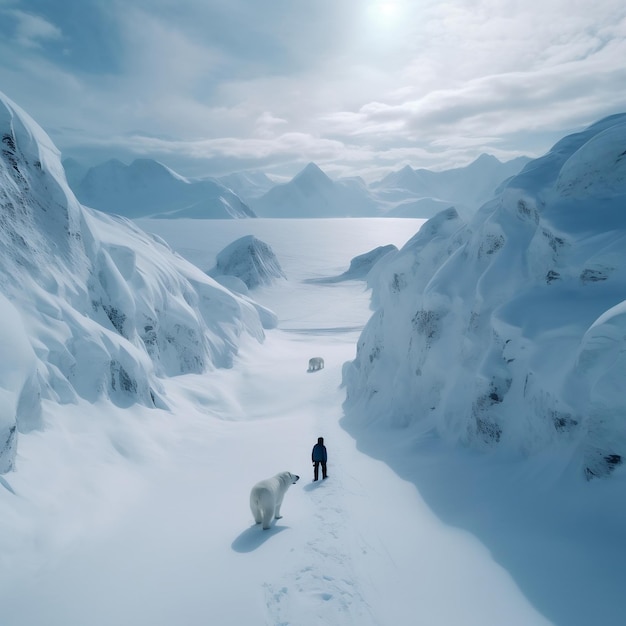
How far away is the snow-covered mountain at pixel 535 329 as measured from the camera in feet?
25.6

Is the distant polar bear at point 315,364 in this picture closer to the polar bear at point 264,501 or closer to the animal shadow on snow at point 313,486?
the animal shadow on snow at point 313,486

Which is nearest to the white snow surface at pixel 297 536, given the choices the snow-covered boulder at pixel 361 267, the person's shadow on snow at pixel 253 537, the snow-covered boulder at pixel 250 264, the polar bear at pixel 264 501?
the person's shadow on snow at pixel 253 537

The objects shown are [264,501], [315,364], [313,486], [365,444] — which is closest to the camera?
[264,501]

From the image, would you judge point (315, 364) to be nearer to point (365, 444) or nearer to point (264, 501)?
point (365, 444)

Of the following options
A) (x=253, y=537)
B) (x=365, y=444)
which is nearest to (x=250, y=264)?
(x=365, y=444)

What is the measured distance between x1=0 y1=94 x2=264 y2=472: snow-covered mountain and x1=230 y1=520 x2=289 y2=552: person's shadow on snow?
4.78 meters

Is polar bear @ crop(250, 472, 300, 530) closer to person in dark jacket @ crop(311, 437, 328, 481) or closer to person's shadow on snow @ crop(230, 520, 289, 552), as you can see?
person's shadow on snow @ crop(230, 520, 289, 552)

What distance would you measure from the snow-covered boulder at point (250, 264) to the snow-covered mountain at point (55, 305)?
50.1m

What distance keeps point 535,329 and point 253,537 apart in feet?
25.7

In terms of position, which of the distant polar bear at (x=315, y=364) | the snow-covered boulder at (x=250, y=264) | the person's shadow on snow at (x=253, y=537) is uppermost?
the snow-covered boulder at (x=250, y=264)

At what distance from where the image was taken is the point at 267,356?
1277 inches

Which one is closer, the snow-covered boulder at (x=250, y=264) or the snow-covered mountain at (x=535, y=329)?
the snow-covered mountain at (x=535, y=329)

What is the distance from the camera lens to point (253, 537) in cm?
794

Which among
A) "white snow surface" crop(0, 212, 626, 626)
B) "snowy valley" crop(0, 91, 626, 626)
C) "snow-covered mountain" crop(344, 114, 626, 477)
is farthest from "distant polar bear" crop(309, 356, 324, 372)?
"white snow surface" crop(0, 212, 626, 626)
